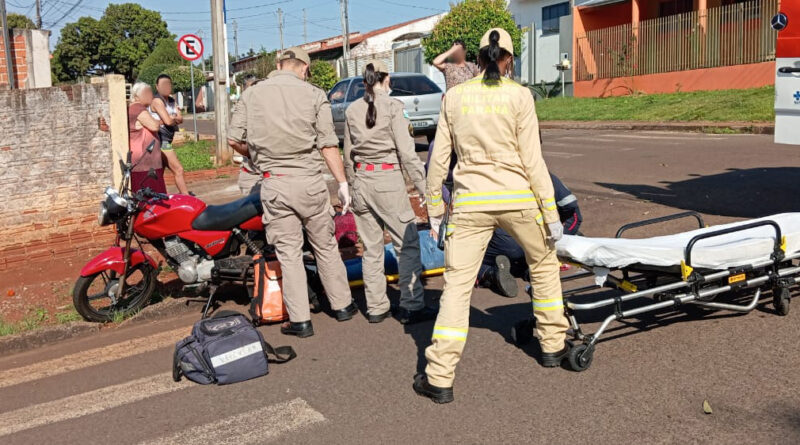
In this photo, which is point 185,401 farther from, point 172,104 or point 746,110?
point 746,110

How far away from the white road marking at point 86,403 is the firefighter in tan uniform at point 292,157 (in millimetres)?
1158

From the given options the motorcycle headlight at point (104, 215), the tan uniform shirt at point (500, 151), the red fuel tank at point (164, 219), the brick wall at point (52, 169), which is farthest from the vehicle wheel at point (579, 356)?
the brick wall at point (52, 169)

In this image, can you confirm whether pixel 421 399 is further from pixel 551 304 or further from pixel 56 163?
pixel 56 163

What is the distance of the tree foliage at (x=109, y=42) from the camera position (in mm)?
70750

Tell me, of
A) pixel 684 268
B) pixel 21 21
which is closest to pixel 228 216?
pixel 684 268

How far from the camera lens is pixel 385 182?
624 centimetres

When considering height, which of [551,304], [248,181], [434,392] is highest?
[248,181]

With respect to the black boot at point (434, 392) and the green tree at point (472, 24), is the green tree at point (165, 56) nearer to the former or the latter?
the green tree at point (472, 24)

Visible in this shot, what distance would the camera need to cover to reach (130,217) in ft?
22.3

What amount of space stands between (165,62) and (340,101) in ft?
168

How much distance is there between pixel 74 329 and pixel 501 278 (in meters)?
3.59

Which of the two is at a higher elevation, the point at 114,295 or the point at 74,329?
the point at 114,295

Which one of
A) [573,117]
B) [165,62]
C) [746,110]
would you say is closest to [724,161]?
[746,110]

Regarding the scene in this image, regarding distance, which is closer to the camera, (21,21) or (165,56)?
(21,21)
